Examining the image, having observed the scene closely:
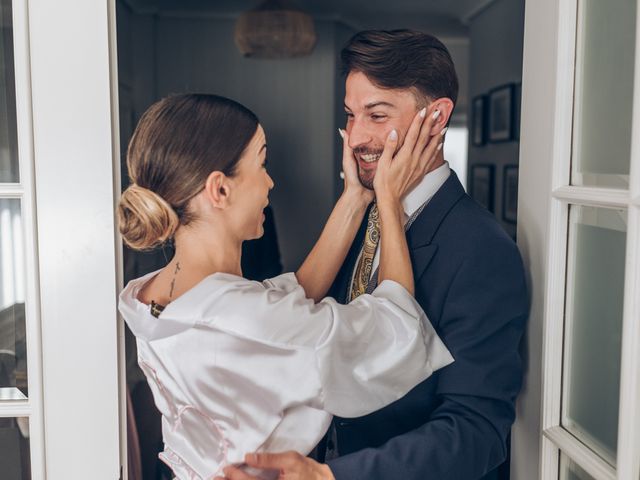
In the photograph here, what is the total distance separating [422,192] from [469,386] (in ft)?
1.29

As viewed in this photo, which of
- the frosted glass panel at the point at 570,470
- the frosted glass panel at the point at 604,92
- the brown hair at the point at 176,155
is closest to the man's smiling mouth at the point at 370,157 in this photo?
the brown hair at the point at 176,155

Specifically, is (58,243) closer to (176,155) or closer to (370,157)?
(176,155)

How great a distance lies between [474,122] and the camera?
135 centimetres

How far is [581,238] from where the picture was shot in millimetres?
1230

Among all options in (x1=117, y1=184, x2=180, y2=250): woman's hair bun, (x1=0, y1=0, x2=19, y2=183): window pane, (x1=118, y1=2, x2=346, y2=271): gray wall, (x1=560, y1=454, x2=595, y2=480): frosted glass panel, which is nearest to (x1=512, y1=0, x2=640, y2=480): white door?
(x1=560, y1=454, x2=595, y2=480): frosted glass panel

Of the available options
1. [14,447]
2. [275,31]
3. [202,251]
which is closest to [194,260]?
[202,251]

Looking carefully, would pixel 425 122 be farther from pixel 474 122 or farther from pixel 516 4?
pixel 516 4

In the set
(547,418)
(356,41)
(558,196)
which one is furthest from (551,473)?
(356,41)

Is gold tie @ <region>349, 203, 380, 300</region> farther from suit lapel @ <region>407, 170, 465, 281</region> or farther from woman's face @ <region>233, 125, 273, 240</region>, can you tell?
woman's face @ <region>233, 125, 273, 240</region>

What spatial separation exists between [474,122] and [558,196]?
23 cm

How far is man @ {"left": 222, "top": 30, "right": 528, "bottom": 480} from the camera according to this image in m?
1.26

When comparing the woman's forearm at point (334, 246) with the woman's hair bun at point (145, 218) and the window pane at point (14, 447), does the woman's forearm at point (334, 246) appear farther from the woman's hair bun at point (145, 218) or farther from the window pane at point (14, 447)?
the window pane at point (14, 447)

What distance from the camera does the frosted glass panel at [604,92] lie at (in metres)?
1.06

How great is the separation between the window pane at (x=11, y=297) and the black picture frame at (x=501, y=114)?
3.33 feet
